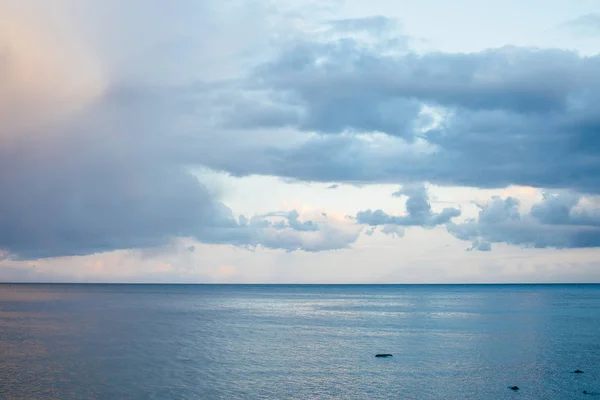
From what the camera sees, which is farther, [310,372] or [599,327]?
[599,327]

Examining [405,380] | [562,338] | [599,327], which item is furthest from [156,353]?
[599,327]

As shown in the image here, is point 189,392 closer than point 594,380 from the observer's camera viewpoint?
Yes

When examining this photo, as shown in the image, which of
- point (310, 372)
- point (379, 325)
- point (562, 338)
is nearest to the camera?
point (310, 372)

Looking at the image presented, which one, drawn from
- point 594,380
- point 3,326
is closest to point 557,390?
point 594,380

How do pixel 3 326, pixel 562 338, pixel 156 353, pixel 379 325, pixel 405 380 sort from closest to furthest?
pixel 405 380 → pixel 156 353 → pixel 562 338 → pixel 3 326 → pixel 379 325

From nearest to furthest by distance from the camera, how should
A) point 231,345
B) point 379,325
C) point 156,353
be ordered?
1. point 156,353
2. point 231,345
3. point 379,325

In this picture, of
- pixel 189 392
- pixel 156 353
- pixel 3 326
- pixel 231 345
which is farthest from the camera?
pixel 3 326

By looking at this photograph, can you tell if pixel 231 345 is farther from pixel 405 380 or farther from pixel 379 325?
pixel 379 325

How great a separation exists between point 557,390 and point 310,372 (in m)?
26.4

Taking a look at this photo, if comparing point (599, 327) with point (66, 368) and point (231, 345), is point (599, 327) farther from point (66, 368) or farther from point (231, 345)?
point (66, 368)

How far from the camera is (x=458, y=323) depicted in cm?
12531

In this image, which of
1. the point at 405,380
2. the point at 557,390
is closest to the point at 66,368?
the point at 405,380

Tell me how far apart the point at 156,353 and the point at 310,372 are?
83.6 feet

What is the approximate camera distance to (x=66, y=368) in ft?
216
